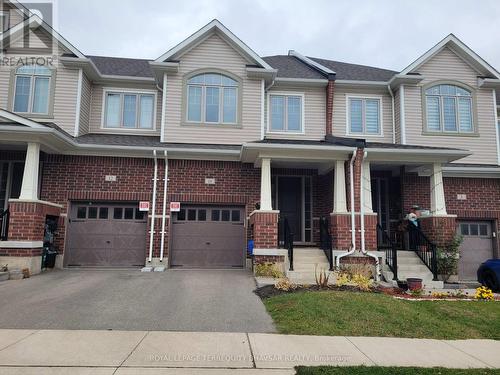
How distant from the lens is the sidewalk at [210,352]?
4.64m

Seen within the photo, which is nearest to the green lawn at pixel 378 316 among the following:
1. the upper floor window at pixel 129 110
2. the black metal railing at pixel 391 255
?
the black metal railing at pixel 391 255

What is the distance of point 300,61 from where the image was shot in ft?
55.7

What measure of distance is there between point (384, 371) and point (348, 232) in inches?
281

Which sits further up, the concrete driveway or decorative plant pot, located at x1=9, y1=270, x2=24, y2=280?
decorative plant pot, located at x1=9, y1=270, x2=24, y2=280

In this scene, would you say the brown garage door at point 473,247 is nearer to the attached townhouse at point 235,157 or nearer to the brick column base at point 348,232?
the attached townhouse at point 235,157

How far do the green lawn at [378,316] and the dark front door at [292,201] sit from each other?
18.2ft

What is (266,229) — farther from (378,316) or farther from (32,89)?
(32,89)

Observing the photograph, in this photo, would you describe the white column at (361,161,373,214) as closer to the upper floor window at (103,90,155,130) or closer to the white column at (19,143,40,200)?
the upper floor window at (103,90,155,130)

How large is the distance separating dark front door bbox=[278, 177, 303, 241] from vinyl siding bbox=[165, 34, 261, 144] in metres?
1.97

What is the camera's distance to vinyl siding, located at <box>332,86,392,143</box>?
47.4ft

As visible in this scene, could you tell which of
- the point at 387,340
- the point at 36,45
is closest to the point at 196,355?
the point at 387,340

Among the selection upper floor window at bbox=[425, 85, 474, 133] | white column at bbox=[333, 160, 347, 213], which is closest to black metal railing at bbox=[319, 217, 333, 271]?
white column at bbox=[333, 160, 347, 213]

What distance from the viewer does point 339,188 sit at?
11.9m

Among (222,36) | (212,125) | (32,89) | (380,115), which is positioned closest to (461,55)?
(380,115)
